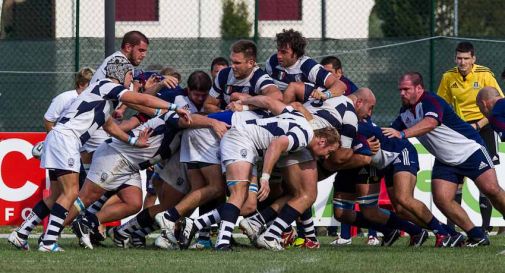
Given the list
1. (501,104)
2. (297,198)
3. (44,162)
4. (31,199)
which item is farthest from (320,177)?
(31,199)

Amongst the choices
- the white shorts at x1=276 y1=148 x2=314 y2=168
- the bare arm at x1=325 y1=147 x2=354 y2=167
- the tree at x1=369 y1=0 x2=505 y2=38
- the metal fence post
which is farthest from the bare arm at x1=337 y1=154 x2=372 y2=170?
the tree at x1=369 y1=0 x2=505 y2=38

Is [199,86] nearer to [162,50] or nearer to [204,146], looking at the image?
[204,146]

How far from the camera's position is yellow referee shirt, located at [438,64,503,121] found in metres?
16.8

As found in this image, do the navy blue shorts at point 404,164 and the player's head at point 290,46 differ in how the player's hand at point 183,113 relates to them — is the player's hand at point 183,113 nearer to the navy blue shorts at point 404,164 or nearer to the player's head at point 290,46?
the player's head at point 290,46

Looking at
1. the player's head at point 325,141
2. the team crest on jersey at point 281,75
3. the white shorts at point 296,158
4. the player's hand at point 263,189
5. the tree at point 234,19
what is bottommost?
the player's hand at point 263,189

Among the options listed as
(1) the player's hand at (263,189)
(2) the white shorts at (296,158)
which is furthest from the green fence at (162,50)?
(1) the player's hand at (263,189)

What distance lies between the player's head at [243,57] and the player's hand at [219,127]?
65 cm

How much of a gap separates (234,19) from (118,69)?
14.7 meters

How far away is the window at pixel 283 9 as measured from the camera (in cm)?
2645

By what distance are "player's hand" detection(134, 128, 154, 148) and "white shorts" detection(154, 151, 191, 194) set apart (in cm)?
44

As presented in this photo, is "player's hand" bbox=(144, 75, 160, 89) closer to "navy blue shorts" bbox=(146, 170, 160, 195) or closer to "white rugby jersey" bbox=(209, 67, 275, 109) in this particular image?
"white rugby jersey" bbox=(209, 67, 275, 109)

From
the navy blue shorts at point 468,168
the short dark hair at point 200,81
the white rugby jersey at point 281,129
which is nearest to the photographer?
the white rugby jersey at point 281,129

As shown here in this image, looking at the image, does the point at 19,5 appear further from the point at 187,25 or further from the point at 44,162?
the point at 44,162

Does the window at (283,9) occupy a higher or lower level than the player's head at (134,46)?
higher
